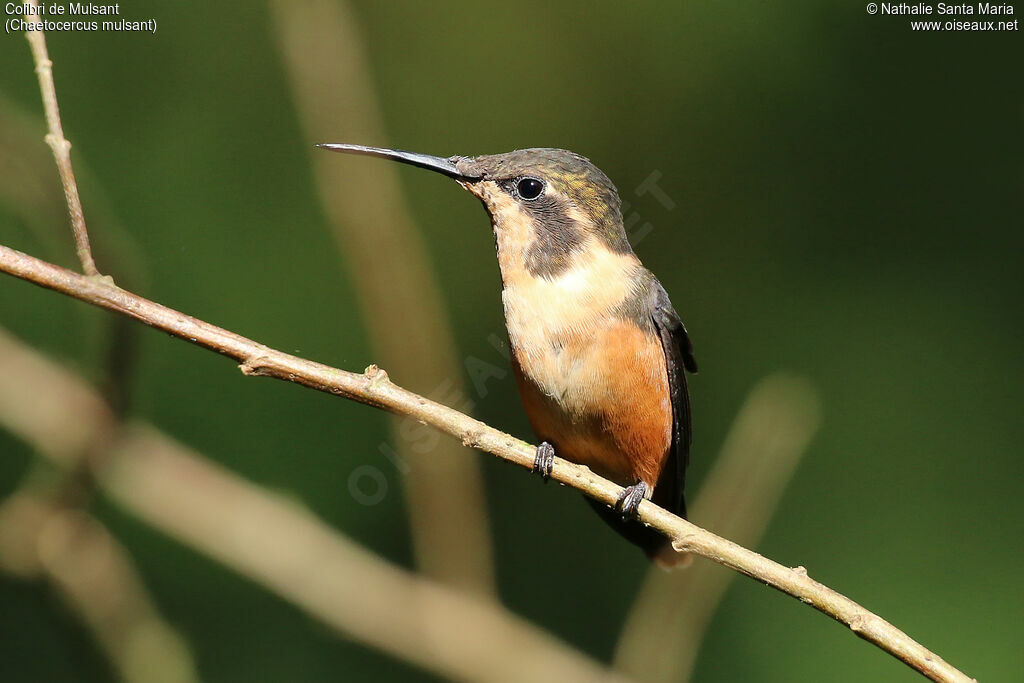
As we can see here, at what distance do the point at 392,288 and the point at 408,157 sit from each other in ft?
2.56

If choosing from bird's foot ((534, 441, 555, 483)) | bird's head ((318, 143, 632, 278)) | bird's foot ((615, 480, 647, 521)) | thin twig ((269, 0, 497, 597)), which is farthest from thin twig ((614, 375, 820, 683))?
bird's head ((318, 143, 632, 278))

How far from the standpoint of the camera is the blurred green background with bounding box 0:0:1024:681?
17.2ft

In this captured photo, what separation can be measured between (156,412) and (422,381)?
1.79 metres

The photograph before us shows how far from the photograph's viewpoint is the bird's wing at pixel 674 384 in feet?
13.0

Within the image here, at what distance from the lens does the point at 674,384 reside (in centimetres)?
403

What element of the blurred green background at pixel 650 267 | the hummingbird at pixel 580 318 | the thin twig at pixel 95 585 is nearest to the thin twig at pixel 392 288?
the hummingbird at pixel 580 318

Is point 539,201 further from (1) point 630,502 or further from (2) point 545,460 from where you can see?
(1) point 630,502

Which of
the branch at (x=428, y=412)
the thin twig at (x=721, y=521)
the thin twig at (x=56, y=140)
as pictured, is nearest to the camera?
the thin twig at (x=56, y=140)

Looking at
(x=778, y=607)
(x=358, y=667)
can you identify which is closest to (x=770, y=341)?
(x=778, y=607)

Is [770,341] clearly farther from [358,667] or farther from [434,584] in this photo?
[358,667]

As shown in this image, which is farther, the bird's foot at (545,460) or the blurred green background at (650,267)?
the blurred green background at (650,267)

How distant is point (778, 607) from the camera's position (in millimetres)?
5355

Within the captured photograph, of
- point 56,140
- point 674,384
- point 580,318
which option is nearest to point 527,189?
point 580,318

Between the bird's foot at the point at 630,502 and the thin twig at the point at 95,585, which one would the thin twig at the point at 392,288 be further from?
the thin twig at the point at 95,585
